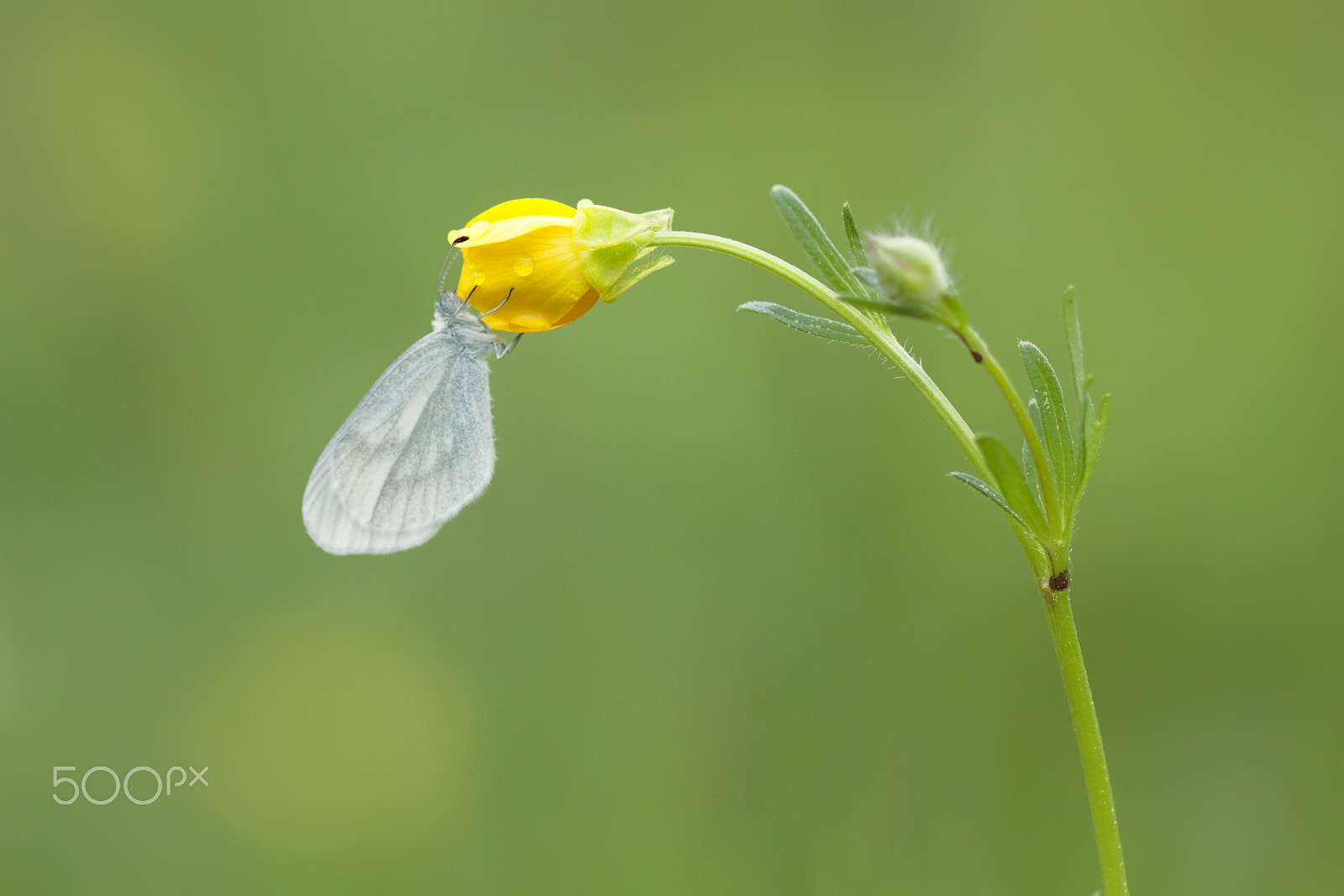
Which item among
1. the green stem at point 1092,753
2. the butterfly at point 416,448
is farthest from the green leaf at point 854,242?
the butterfly at point 416,448

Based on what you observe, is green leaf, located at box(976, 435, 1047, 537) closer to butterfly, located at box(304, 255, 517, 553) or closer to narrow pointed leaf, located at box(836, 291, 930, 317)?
narrow pointed leaf, located at box(836, 291, 930, 317)

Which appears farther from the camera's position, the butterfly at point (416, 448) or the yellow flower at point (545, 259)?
the butterfly at point (416, 448)

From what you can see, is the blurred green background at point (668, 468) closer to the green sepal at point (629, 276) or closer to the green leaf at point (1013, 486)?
the green sepal at point (629, 276)

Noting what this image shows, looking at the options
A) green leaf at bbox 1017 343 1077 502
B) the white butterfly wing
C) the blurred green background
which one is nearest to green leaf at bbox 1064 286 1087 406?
green leaf at bbox 1017 343 1077 502

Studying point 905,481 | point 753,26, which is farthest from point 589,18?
point 905,481

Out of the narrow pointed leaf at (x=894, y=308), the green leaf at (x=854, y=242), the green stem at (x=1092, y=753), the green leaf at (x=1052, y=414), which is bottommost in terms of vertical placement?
the green stem at (x=1092, y=753)

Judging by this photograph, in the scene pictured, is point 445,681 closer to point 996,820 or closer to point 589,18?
point 996,820
